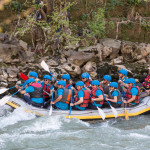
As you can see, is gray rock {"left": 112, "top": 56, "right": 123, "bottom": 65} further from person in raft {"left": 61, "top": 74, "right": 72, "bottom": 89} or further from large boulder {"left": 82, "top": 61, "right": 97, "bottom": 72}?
person in raft {"left": 61, "top": 74, "right": 72, "bottom": 89}

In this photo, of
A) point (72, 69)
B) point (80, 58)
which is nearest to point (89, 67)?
Result: point (80, 58)

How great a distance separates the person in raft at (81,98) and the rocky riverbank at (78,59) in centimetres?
334

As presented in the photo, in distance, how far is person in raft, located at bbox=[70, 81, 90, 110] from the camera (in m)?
6.69

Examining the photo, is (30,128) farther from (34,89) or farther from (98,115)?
(98,115)

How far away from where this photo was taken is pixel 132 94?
7.12 meters

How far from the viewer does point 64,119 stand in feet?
21.4

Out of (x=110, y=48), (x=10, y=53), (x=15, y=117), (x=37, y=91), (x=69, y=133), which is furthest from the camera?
(x=110, y=48)

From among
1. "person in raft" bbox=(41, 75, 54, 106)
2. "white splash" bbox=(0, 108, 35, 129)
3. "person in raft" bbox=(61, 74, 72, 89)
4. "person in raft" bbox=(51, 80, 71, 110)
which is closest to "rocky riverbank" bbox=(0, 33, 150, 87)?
"person in raft" bbox=(41, 75, 54, 106)

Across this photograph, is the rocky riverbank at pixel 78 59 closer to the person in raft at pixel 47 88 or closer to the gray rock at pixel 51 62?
the gray rock at pixel 51 62

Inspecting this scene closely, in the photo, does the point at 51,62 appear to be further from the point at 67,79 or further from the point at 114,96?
the point at 114,96

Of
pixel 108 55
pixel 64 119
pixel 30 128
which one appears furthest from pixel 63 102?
pixel 108 55

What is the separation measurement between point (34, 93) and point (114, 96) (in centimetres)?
209

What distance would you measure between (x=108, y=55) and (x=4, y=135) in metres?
6.96

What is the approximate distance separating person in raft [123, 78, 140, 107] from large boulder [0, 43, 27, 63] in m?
4.91
